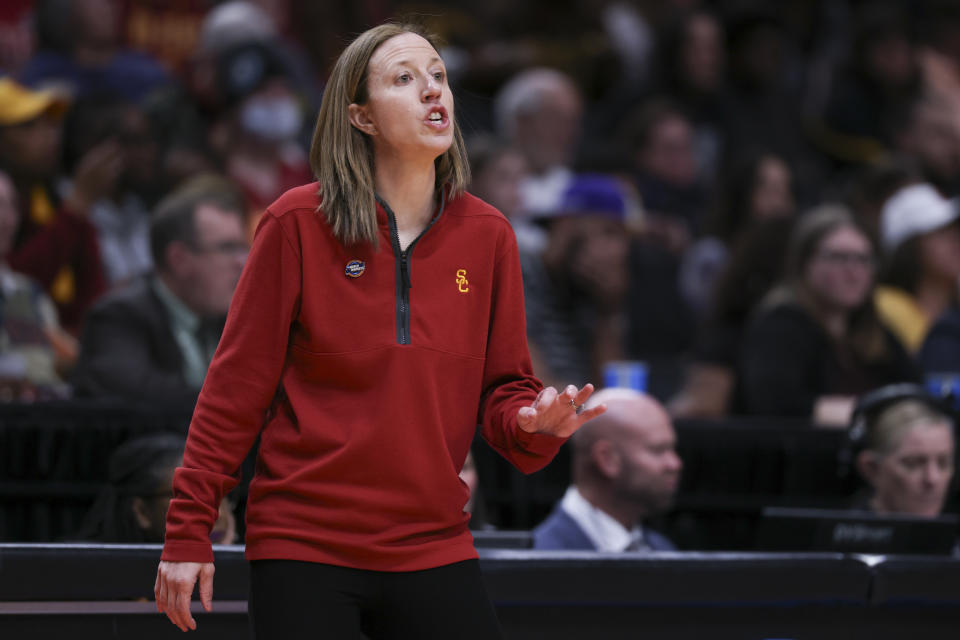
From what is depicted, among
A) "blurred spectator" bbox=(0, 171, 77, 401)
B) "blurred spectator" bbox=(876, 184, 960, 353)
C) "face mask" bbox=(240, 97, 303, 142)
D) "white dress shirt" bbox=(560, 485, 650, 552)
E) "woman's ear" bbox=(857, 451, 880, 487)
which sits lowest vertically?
"white dress shirt" bbox=(560, 485, 650, 552)

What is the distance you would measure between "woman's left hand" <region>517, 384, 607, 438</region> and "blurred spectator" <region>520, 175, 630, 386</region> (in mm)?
3206

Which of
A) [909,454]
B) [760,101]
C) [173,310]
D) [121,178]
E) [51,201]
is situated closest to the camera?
[909,454]

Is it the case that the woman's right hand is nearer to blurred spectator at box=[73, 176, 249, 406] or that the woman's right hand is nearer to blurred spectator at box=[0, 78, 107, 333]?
blurred spectator at box=[73, 176, 249, 406]

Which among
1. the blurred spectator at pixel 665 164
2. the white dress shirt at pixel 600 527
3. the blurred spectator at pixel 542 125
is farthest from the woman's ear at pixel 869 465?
the blurred spectator at pixel 665 164

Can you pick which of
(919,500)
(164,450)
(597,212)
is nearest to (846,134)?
(597,212)

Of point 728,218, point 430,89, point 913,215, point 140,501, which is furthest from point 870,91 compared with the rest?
point 430,89

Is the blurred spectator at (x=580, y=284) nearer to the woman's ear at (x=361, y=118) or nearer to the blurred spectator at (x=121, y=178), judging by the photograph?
the blurred spectator at (x=121, y=178)

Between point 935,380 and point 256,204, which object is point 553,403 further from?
point 256,204

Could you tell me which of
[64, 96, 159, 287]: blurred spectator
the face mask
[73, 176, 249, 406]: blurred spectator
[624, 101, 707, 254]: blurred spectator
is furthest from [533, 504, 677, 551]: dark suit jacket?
[624, 101, 707, 254]: blurred spectator

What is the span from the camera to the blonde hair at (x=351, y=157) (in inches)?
86.9

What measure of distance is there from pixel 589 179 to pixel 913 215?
157 centimetres

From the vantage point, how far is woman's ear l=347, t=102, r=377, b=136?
229cm

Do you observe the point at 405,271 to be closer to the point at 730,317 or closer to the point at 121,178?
the point at 730,317

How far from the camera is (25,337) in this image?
4824 mm
